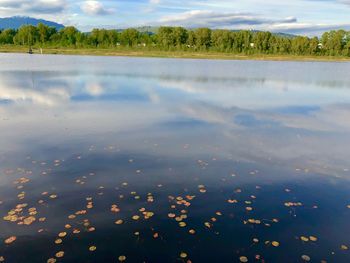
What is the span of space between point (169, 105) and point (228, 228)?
17.3 metres

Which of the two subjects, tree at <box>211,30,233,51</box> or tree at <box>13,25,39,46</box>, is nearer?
tree at <box>211,30,233,51</box>

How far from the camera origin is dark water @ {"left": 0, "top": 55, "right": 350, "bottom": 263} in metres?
8.00

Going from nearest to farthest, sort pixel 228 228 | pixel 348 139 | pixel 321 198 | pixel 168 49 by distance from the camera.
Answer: pixel 228 228
pixel 321 198
pixel 348 139
pixel 168 49

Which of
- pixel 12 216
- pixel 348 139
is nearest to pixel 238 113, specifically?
pixel 348 139

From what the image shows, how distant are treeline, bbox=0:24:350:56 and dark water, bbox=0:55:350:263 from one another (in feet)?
409

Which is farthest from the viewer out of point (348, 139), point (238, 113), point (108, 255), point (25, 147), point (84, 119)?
point (238, 113)

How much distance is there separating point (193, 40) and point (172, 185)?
144m

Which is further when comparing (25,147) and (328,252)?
(25,147)

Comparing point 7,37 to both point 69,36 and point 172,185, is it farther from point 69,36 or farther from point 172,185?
point 172,185

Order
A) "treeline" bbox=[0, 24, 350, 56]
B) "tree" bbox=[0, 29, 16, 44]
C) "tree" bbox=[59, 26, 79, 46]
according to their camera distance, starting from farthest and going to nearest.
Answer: "tree" bbox=[0, 29, 16, 44] → "tree" bbox=[59, 26, 79, 46] → "treeline" bbox=[0, 24, 350, 56]

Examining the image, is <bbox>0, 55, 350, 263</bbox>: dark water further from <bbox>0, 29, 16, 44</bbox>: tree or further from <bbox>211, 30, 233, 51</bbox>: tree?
<bbox>0, 29, 16, 44</bbox>: tree

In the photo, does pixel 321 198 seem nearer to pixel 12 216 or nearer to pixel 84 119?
pixel 12 216

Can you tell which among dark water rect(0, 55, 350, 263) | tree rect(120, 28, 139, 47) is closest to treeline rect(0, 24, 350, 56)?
tree rect(120, 28, 139, 47)

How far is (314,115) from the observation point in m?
23.9
